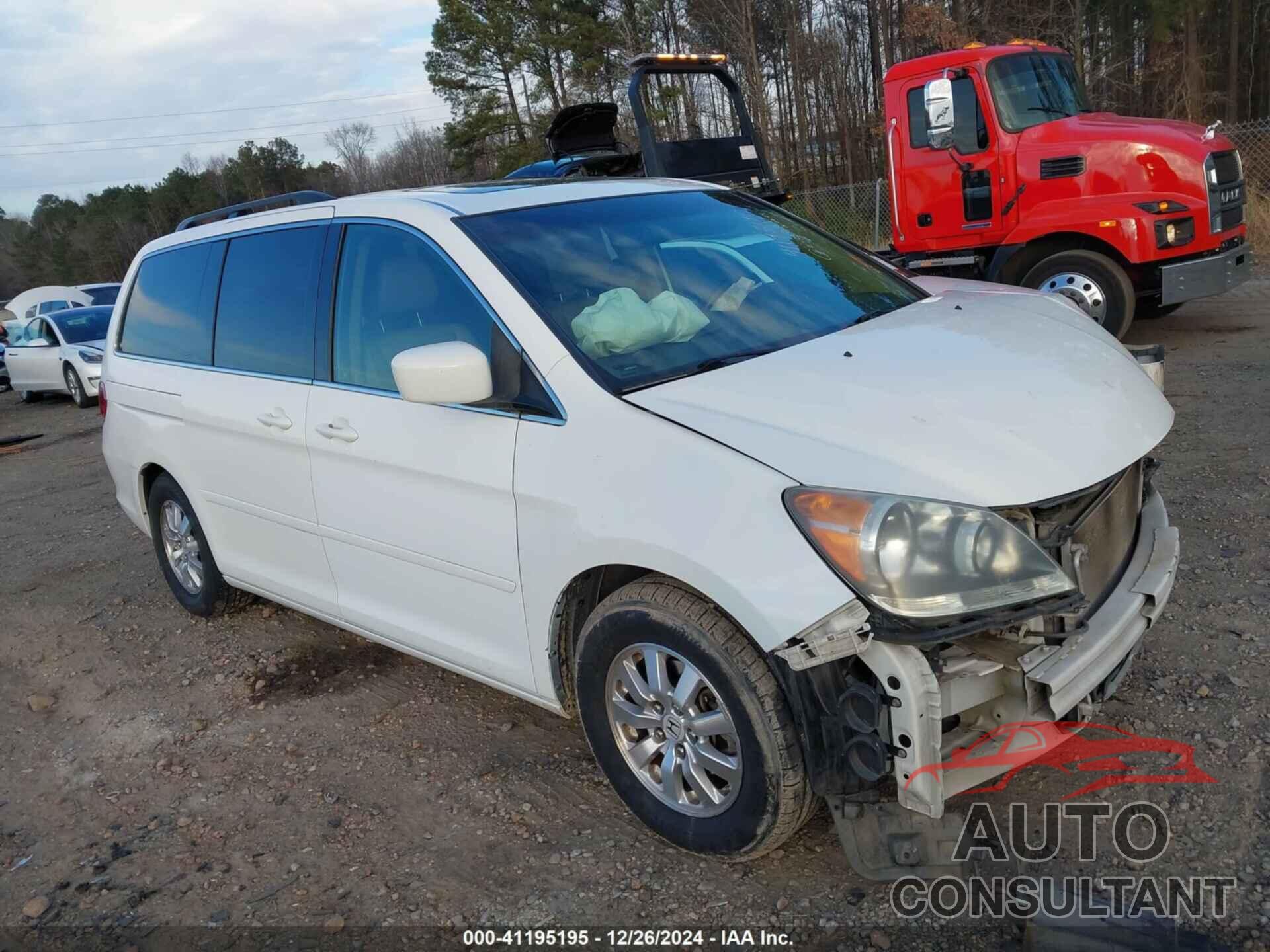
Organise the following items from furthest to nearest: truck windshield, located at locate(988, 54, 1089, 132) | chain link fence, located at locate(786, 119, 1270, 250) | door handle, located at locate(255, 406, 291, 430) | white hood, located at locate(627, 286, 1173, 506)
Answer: chain link fence, located at locate(786, 119, 1270, 250) → truck windshield, located at locate(988, 54, 1089, 132) → door handle, located at locate(255, 406, 291, 430) → white hood, located at locate(627, 286, 1173, 506)

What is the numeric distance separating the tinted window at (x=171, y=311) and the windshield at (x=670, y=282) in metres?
1.91

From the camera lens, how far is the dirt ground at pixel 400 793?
270 centimetres

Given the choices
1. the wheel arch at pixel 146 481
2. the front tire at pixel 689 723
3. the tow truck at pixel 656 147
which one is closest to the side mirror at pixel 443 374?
the front tire at pixel 689 723

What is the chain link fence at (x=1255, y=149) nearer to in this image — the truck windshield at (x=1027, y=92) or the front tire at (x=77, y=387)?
the truck windshield at (x=1027, y=92)

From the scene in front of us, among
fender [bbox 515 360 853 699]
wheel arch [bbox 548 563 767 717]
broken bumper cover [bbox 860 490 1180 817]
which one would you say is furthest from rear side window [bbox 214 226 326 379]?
broken bumper cover [bbox 860 490 1180 817]

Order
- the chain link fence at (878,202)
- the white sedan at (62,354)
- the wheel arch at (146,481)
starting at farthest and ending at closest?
the white sedan at (62,354) → the chain link fence at (878,202) → the wheel arch at (146,481)

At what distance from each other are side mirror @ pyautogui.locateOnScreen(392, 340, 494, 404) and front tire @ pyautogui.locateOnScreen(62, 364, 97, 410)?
14537 millimetres

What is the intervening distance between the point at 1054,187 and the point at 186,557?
7.13 m

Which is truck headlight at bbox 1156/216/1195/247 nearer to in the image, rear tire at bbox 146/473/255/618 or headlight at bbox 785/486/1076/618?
headlight at bbox 785/486/1076/618

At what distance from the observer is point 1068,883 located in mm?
2570

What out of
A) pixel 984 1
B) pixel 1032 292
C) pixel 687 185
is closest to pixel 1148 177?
pixel 1032 292

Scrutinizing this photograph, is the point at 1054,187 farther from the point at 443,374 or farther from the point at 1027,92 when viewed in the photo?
the point at 443,374

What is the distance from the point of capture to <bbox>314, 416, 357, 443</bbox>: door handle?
3.46 m

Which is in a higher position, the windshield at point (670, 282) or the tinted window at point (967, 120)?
the tinted window at point (967, 120)
